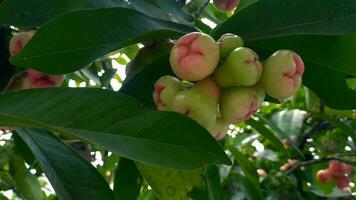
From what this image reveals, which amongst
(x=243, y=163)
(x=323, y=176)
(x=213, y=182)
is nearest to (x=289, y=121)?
(x=243, y=163)

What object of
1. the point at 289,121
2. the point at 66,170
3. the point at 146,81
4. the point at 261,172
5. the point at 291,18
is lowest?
the point at 261,172

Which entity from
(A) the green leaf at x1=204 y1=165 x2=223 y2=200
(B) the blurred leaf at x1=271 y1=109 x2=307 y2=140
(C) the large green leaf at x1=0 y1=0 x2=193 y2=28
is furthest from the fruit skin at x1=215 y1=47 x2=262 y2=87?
(B) the blurred leaf at x1=271 y1=109 x2=307 y2=140

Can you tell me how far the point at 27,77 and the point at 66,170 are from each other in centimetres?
23

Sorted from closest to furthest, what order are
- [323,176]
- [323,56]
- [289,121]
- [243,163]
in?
[323,56], [289,121], [243,163], [323,176]

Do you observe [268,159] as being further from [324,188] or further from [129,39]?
[129,39]

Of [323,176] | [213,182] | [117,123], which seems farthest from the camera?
[323,176]

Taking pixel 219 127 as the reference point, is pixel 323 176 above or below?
below

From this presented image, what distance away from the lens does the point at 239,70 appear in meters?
0.89

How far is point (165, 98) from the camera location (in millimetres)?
942

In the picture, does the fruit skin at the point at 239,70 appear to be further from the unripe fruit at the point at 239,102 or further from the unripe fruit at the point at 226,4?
the unripe fruit at the point at 226,4

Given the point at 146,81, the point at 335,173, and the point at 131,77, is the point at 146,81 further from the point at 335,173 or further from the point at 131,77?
the point at 335,173

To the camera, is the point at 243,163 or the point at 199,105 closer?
the point at 199,105

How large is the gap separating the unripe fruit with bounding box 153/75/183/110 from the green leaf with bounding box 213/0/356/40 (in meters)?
0.13

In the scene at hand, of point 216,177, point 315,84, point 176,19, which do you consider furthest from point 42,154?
point 216,177
